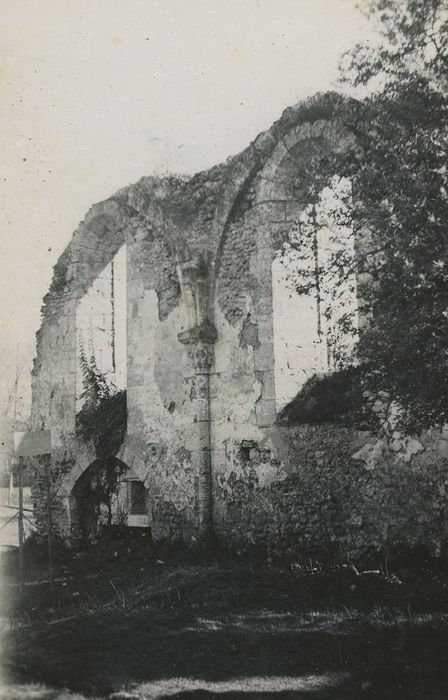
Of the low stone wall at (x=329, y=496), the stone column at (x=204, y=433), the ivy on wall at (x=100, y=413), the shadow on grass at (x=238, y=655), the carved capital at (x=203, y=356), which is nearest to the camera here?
the shadow on grass at (x=238, y=655)

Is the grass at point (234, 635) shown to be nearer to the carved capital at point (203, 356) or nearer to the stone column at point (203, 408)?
the stone column at point (203, 408)

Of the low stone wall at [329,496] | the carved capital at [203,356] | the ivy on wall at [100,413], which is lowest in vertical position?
the low stone wall at [329,496]

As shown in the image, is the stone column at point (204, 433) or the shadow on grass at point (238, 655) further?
the stone column at point (204, 433)

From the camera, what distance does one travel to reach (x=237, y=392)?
8930 mm

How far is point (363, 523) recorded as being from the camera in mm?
7340

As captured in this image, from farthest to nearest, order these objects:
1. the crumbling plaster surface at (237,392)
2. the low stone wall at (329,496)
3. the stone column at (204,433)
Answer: the stone column at (204,433)
the crumbling plaster surface at (237,392)
the low stone wall at (329,496)

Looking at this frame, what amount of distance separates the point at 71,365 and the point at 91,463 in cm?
192

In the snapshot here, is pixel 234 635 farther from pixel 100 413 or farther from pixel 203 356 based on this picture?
pixel 100 413

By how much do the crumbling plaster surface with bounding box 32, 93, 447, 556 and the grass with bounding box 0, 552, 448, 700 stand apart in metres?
0.74

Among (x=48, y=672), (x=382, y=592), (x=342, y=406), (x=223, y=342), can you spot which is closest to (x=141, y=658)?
(x=48, y=672)

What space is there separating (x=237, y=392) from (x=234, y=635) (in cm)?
406

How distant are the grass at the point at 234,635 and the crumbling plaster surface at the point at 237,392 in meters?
0.74

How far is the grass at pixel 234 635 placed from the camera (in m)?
4.17

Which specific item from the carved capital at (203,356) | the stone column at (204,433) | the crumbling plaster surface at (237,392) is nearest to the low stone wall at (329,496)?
the crumbling plaster surface at (237,392)
